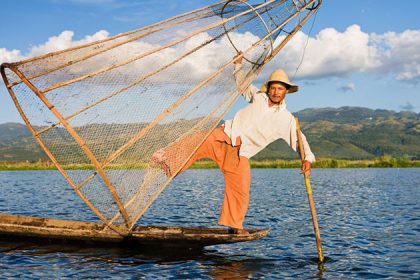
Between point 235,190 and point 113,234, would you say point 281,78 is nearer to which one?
point 235,190

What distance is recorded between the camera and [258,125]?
8.41m

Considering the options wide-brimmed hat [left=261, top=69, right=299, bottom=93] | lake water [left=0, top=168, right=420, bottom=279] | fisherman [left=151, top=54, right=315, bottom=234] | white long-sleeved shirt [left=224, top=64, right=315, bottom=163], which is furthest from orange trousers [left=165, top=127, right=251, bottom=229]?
wide-brimmed hat [left=261, top=69, right=299, bottom=93]

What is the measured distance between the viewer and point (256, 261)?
31.1 feet

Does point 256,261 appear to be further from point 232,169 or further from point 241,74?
point 241,74

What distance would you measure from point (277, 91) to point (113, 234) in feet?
13.0

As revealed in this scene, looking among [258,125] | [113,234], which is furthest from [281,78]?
[113,234]

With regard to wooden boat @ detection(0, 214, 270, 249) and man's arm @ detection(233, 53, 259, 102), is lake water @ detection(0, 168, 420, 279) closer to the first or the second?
wooden boat @ detection(0, 214, 270, 249)

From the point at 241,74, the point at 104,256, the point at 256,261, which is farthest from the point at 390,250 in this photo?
the point at 104,256

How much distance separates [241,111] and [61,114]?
111 inches

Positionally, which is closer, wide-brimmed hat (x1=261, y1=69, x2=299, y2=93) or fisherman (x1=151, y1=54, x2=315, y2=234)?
wide-brimmed hat (x1=261, y1=69, x2=299, y2=93)

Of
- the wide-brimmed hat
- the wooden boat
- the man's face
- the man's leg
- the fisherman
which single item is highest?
the wide-brimmed hat

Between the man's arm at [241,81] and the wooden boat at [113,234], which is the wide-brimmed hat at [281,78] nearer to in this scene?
the man's arm at [241,81]

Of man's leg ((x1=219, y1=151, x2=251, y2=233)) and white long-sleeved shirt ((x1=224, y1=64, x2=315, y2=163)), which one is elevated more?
white long-sleeved shirt ((x1=224, y1=64, x2=315, y2=163))

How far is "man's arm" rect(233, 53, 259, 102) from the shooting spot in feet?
28.5
